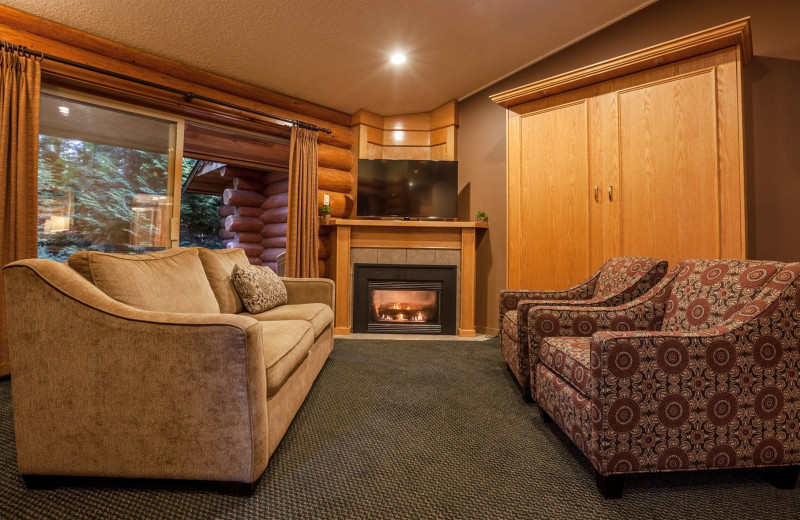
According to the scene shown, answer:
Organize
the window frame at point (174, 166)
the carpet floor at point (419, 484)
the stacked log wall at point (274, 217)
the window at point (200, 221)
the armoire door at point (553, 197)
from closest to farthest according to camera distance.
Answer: the carpet floor at point (419, 484) < the armoire door at point (553, 197) < the window frame at point (174, 166) < the stacked log wall at point (274, 217) < the window at point (200, 221)

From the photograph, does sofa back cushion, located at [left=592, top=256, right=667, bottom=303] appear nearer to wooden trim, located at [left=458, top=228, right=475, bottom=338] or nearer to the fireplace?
wooden trim, located at [left=458, top=228, right=475, bottom=338]

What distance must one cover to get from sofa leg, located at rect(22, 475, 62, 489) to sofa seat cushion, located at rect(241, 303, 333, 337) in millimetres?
1159

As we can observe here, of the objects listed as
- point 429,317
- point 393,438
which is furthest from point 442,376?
point 429,317

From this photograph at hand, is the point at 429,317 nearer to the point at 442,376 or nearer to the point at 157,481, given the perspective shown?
the point at 442,376

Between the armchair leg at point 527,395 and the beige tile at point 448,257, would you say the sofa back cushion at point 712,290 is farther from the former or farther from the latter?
the beige tile at point 448,257

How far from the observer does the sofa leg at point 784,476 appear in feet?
4.20

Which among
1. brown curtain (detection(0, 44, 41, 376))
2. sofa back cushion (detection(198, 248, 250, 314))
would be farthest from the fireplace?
brown curtain (detection(0, 44, 41, 376))

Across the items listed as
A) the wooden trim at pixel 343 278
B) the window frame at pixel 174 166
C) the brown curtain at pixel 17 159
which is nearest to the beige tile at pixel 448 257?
the wooden trim at pixel 343 278

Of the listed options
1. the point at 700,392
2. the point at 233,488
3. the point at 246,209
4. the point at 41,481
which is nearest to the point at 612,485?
the point at 700,392

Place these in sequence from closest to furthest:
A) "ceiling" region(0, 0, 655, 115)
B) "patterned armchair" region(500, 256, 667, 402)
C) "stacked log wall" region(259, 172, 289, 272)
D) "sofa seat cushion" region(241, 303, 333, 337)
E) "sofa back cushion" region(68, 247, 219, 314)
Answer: "sofa back cushion" region(68, 247, 219, 314), "patterned armchair" region(500, 256, 667, 402), "sofa seat cushion" region(241, 303, 333, 337), "ceiling" region(0, 0, 655, 115), "stacked log wall" region(259, 172, 289, 272)

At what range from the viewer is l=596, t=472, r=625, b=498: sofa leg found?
4.03ft

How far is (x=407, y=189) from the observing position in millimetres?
4277

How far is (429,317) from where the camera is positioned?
4.18m

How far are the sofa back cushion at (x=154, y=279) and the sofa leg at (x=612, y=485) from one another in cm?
181
